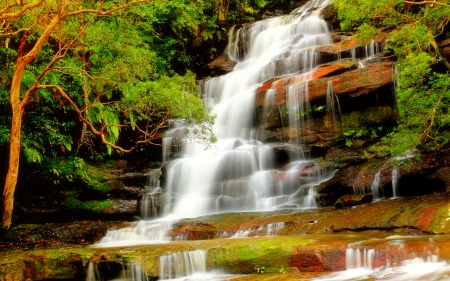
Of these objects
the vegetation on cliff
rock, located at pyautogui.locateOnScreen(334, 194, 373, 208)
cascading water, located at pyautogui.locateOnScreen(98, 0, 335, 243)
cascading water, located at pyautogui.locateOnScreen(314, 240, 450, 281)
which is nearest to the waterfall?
cascading water, located at pyautogui.locateOnScreen(98, 0, 335, 243)

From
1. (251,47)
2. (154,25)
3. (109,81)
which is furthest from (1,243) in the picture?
(251,47)

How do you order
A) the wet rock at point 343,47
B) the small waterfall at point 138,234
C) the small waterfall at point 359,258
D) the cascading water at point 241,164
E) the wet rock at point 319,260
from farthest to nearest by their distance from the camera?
the wet rock at point 343,47 → the cascading water at point 241,164 → the small waterfall at point 138,234 → the wet rock at point 319,260 → the small waterfall at point 359,258

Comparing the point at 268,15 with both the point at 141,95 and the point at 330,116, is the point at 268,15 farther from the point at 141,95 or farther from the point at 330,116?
the point at 141,95

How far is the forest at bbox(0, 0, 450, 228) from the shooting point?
972 cm

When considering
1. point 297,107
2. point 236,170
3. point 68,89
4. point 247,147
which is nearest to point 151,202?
point 236,170

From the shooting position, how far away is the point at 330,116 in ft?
47.1

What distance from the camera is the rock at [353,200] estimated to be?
432 inches

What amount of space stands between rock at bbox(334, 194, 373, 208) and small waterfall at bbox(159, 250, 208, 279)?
4.77m

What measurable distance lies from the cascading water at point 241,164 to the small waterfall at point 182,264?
3138 millimetres

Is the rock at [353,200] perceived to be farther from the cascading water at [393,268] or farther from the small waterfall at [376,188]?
the cascading water at [393,268]

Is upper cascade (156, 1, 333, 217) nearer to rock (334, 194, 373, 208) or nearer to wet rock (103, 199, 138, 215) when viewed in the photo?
rock (334, 194, 373, 208)

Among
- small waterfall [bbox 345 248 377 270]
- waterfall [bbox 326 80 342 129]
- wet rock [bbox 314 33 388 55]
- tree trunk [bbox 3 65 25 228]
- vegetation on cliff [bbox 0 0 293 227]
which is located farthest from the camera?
wet rock [bbox 314 33 388 55]

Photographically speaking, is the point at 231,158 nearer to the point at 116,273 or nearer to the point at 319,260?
the point at 116,273

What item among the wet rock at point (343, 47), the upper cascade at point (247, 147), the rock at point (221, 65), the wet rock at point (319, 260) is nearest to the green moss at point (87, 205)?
the upper cascade at point (247, 147)
